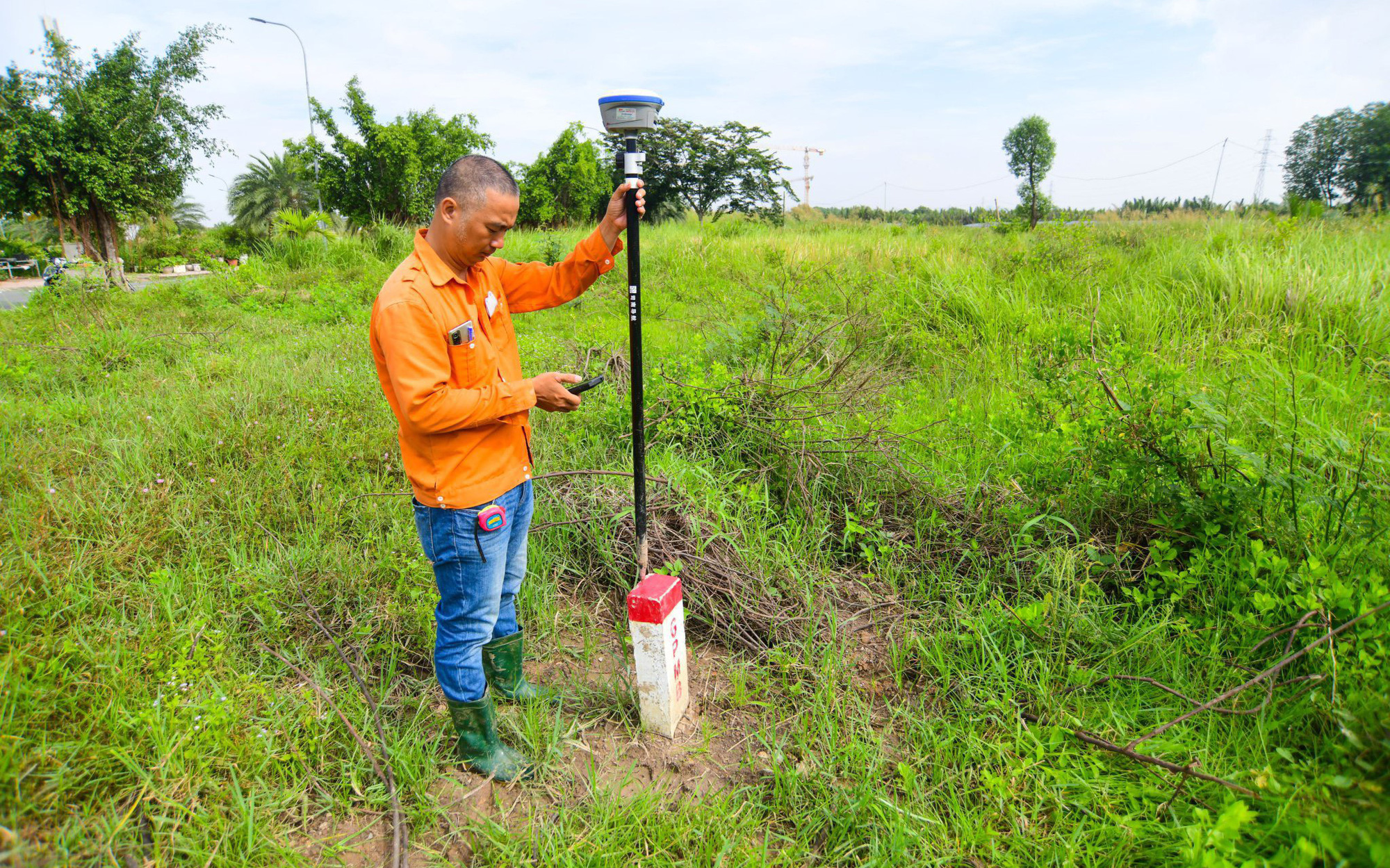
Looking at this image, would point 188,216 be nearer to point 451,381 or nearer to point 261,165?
point 261,165

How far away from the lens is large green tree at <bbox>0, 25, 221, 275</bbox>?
13.8m

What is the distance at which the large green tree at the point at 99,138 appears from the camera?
542 inches

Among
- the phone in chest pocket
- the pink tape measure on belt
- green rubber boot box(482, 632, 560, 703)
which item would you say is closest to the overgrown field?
green rubber boot box(482, 632, 560, 703)

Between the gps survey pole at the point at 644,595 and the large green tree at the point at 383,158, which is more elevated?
the large green tree at the point at 383,158

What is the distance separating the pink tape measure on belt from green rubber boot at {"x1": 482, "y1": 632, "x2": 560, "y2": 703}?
0.64m

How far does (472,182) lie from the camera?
1938 millimetres

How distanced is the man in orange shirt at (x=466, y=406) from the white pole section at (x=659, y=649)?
0.46 m

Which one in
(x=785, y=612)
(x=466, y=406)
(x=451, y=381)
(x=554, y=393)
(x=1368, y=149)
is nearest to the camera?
(x=466, y=406)

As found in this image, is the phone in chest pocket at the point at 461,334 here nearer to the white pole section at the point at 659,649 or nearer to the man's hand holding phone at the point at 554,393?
the man's hand holding phone at the point at 554,393

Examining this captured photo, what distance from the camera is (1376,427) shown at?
246 cm

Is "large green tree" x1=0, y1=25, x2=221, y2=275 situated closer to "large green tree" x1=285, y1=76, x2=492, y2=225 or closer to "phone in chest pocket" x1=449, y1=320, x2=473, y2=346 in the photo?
"large green tree" x1=285, y1=76, x2=492, y2=225

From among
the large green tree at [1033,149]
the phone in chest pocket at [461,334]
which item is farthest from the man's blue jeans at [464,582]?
the large green tree at [1033,149]

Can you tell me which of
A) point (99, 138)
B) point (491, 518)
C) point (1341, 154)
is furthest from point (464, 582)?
point (1341, 154)

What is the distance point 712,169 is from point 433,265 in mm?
34339
